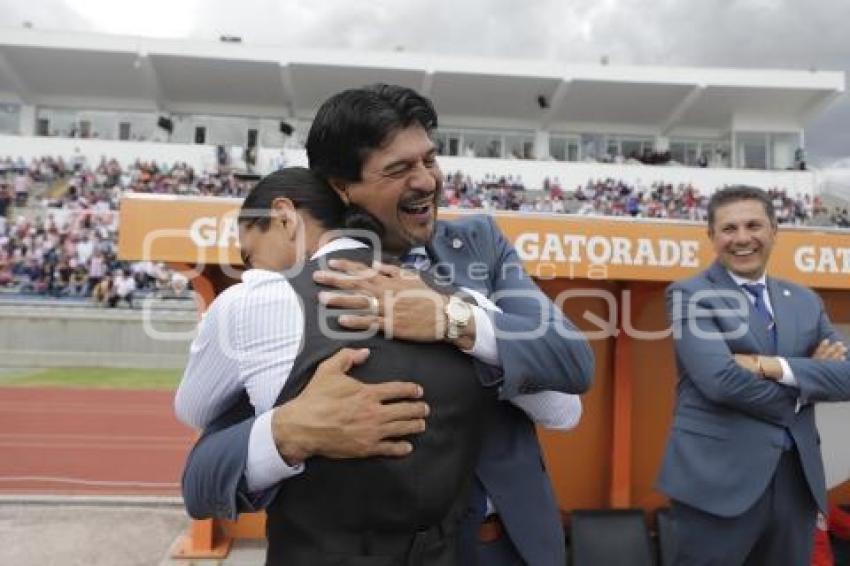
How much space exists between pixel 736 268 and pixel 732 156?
3221cm

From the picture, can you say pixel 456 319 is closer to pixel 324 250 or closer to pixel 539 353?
pixel 539 353

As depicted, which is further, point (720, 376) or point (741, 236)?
point (741, 236)

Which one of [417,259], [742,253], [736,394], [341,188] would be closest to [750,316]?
[742,253]

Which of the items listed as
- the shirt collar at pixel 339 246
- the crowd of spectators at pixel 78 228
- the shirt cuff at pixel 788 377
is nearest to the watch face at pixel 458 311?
the shirt collar at pixel 339 246

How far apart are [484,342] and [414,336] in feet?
0.53

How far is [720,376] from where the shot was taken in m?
2.51

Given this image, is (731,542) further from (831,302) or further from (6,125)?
(6,125)

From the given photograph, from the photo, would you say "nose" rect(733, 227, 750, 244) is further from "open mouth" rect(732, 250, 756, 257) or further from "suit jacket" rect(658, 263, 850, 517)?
"suit jacket" rect(658, 263, 850, 517)

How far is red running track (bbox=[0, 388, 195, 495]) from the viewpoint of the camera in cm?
729

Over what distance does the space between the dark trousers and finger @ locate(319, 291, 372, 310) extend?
73.0 inches

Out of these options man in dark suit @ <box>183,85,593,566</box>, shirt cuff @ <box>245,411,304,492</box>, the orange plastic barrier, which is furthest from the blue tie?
shirt cuff @ <box>245,411,304,492</box>

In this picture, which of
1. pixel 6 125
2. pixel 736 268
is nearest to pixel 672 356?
pixel 736 268

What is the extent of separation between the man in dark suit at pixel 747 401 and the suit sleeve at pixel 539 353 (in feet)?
3.92

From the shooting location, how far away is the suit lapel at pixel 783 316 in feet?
8.75
